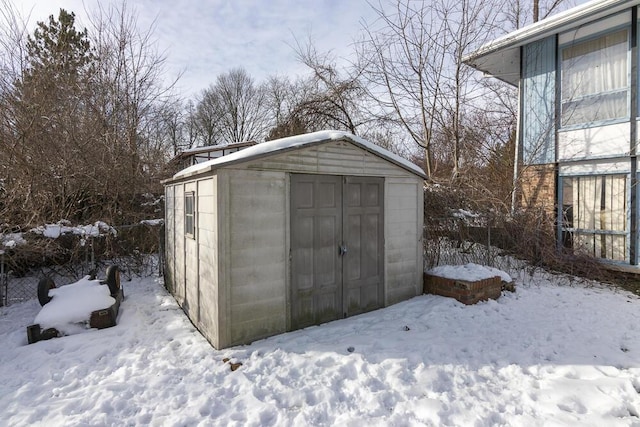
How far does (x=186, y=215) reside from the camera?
5.21 meters

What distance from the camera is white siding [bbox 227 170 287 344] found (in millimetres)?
3936

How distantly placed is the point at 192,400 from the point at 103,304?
259 centimetres

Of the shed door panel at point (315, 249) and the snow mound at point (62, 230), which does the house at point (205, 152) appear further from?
the shed door panel at point (315, 249)

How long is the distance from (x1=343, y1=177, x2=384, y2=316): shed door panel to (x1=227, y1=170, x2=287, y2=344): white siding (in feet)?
3.48

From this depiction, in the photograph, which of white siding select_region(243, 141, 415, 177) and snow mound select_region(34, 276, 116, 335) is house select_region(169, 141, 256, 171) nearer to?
snow mound select_region(34, 276, 116, 335)

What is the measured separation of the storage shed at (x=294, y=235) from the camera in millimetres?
3936

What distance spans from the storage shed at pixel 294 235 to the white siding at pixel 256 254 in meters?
0.01

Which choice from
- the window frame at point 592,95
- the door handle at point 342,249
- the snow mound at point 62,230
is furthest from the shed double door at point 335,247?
the window frame at point 592,95

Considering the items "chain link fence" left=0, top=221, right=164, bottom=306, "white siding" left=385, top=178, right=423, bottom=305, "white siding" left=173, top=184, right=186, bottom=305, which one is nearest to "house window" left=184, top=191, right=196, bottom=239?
"white siding" left=173, top=184, right=186, bottom=305

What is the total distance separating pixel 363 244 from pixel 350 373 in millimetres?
2064

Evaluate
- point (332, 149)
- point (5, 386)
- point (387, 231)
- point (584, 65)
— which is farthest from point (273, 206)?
point (584, 65)

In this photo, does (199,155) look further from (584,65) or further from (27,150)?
(584,65)

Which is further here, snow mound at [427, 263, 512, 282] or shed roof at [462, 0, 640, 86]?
shed roof at [462, 0, 640, 86]

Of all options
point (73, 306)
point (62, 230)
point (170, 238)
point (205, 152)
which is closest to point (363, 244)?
point (170, 238)
